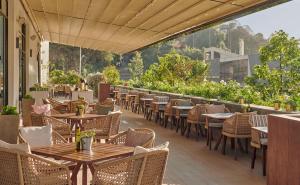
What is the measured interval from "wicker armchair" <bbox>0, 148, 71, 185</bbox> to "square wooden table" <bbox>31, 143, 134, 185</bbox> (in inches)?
9.4

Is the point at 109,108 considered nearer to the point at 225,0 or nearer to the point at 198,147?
the point at 198,147

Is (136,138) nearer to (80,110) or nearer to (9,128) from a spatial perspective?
(9,128)

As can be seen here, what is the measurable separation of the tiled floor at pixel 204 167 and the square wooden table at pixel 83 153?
155 centimetres

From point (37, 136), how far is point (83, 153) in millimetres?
992

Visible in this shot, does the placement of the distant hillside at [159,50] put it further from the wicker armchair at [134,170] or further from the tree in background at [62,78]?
the wicker armchair at [134,170]

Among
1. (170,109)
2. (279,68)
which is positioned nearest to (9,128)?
(170,109)

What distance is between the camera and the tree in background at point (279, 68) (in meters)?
11.2

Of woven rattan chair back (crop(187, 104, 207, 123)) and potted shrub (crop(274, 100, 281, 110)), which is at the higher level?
→ potted shrub (crop(274, 100, 281, 110))

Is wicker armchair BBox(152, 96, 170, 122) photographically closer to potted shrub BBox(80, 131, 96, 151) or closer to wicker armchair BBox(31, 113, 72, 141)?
wicker armchair BBox(31, 113, 72, 141)

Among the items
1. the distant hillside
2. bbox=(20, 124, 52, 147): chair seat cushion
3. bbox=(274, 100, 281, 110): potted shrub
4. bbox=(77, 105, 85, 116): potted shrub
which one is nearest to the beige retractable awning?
bbox=(274, 100, 281, 110): potted shrub

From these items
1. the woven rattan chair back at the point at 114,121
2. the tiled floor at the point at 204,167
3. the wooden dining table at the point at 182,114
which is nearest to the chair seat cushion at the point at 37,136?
the tiled floor at the point at 204,167

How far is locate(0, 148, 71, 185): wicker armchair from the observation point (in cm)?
325

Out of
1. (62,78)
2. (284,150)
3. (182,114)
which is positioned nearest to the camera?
(284,150)

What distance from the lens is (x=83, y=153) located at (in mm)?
3863
